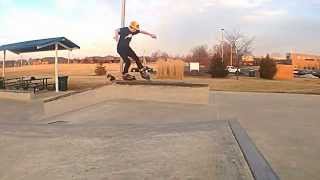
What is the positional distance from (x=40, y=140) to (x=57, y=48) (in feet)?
51.8

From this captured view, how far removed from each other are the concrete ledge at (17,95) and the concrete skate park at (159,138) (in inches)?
89.7

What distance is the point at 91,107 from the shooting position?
54.4ft

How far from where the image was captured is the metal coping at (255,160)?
6278mm

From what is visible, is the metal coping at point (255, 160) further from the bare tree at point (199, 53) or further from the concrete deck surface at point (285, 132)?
the bare tree at point (199, 53)

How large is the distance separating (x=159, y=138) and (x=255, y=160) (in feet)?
9.63

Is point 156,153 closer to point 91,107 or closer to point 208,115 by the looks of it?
point 208,115

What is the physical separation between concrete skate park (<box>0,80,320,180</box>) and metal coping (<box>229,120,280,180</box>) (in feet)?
0.05

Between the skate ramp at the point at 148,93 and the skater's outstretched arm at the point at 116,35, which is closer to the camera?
the skate ramp at the point at 148,93

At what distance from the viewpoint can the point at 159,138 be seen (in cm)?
972

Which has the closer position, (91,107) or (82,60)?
(91,107)

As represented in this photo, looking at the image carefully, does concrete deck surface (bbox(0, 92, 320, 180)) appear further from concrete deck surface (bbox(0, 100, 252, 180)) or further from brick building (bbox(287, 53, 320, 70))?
brick building (bbox(287, 53, 320, 70))

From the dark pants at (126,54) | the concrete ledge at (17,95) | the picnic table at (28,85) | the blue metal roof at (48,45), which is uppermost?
the blue metal roof at (48,45)

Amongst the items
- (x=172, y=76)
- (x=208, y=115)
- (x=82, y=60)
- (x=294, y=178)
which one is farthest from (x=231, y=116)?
(x=82, y=60)

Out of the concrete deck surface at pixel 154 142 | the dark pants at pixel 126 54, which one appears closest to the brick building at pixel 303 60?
the dark pants at pixel 126 54
